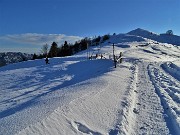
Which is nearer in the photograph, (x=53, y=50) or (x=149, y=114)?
(x=149, y=114)

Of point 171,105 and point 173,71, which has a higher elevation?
point 171,105

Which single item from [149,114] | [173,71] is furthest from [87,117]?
[173,71]

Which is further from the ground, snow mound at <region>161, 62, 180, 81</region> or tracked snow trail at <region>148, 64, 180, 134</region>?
tracked snow trail at <region>148, 64, 180, 134</region>

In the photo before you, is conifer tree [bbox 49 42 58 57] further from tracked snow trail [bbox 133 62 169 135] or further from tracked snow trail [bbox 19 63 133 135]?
tracked snow trail [bbox 19 63 133 135]

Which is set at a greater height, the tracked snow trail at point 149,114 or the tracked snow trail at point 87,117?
the tracked snow trail at point 87,117

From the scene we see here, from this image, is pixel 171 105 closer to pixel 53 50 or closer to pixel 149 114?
pixel 149 114

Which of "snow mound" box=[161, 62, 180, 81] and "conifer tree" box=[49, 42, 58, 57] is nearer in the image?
"snow mound" box=[161, 62, 180, 81]

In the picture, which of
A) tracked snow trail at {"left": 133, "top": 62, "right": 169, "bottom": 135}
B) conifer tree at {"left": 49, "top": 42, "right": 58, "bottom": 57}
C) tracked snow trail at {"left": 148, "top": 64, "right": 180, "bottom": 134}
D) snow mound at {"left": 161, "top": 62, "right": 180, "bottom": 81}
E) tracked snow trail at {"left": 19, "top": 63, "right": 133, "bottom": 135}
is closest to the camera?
tracked snow trail at {"left": 19, "top": 63, "right": 133, "bottom": 135}

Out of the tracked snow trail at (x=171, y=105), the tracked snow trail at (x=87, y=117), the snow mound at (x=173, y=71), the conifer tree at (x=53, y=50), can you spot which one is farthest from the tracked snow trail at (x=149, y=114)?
the conifer tree at (x=53, y=50)

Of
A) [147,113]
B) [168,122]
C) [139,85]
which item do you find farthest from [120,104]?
[139,85]

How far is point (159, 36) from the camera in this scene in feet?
A: 655

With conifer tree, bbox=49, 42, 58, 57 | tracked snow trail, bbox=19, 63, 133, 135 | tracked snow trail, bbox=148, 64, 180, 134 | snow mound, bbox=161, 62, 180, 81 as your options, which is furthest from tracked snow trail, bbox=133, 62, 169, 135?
conifer tree, bbox=49, 42, 58, 57

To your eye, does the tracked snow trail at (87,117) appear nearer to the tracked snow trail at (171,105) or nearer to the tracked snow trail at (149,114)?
the tracked snow trail at (149,114)

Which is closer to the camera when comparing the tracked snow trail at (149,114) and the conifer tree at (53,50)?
the tracked snow trail at (149,114)
